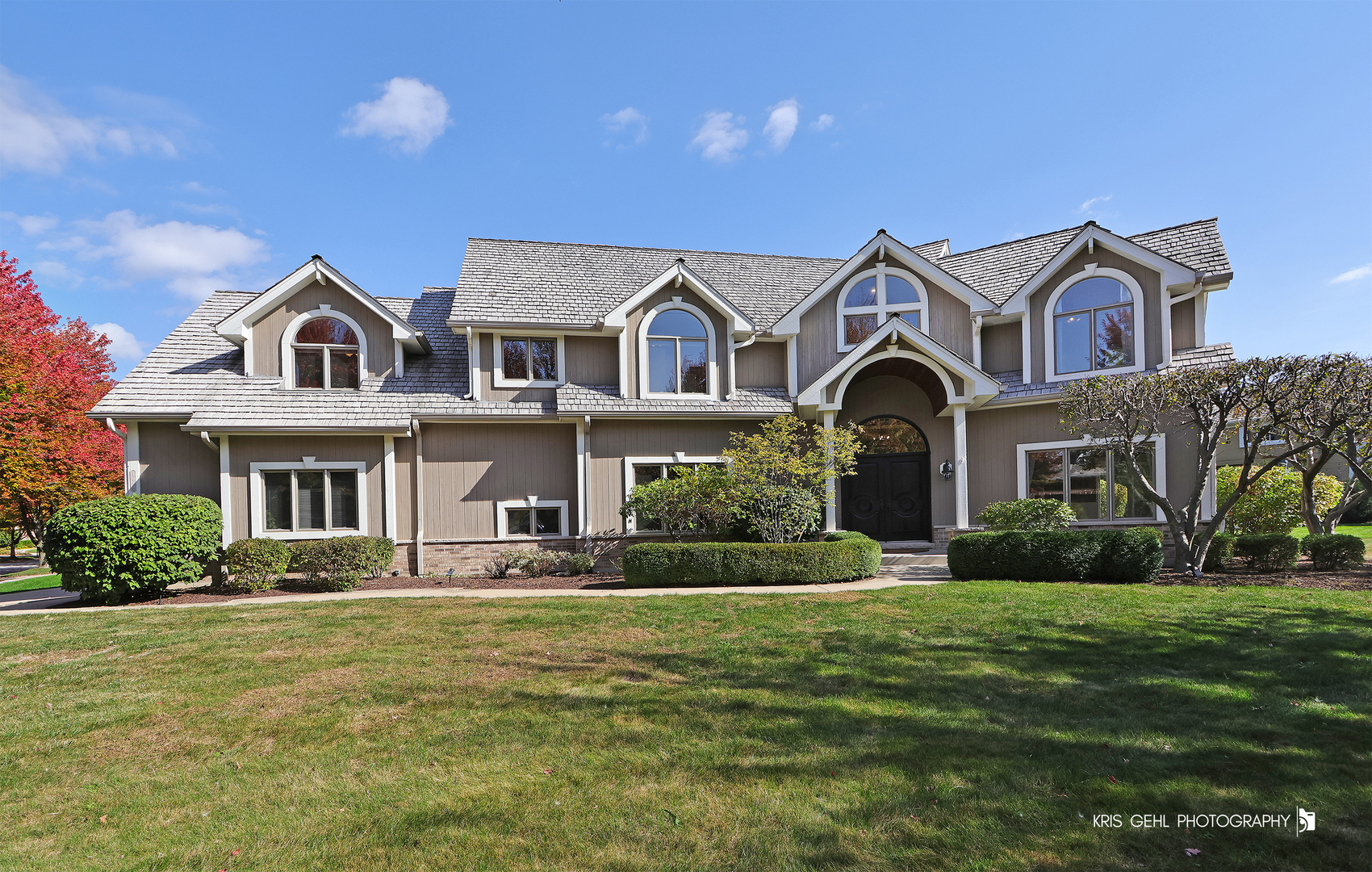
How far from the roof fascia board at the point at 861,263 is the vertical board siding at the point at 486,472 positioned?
586 cm

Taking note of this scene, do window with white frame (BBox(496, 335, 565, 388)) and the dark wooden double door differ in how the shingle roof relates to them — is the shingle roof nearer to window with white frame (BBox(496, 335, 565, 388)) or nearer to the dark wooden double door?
window with white frame (BBox(496, 335, 565, 388))

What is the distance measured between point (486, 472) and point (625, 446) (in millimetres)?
3196

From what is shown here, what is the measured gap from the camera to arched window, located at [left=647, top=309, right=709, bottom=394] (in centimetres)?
1472

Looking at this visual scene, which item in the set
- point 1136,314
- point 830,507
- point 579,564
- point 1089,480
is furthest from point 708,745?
point 1136,314

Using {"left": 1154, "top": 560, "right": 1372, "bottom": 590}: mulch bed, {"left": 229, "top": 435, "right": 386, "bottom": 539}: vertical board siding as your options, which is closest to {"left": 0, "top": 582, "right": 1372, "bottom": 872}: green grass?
{"left": 1154, "top": 560, "right": 1372, "bottom": 590}: mulch bed

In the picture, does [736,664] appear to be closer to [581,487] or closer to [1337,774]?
[1337,774]

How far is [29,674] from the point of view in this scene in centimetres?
643

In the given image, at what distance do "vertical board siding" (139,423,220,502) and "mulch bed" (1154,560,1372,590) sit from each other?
59.2 ft

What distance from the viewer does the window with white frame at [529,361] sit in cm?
1448

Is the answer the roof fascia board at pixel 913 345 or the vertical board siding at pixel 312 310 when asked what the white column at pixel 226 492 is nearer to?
the vertical board siding at pixel 312 310

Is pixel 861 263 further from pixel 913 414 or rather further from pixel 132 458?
pixel 132 458

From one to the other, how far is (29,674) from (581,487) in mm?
8770

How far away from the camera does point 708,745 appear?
4.11 metres

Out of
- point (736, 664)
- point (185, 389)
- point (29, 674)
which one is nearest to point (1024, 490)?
point (736, 664)
